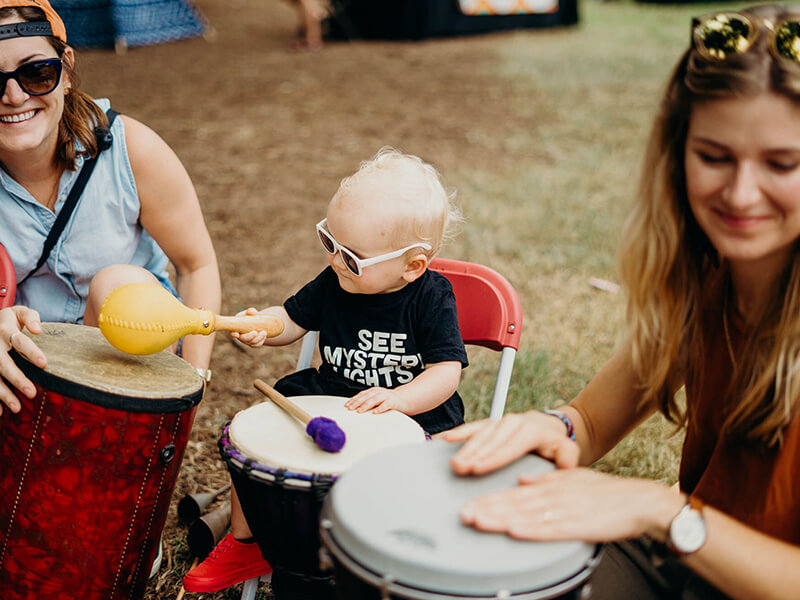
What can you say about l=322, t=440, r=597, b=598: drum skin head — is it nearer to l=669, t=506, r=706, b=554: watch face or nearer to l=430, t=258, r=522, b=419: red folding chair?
l=669, t=506, r=706, b=554: watch face

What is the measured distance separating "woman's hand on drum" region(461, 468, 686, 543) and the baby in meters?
0.65

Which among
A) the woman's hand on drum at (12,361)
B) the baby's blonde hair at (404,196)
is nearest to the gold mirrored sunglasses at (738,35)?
Answer: the baby's blonde hair at (404,196)

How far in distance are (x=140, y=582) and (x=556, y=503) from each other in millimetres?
1173

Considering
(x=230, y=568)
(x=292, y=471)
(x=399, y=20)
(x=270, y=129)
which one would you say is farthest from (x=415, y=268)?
(x=399, y=20)

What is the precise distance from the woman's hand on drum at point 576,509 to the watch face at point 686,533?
1 cm

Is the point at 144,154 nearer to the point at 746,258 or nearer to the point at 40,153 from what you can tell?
the point at 40,153

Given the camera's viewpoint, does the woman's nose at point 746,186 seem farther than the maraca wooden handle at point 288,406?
No

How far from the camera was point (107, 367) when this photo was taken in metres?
1.77

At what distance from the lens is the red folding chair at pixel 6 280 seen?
2.12m

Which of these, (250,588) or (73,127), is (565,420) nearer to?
(250,588)

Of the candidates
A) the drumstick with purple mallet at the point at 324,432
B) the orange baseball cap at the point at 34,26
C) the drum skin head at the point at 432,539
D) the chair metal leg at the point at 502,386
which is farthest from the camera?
the chair metal leg at the point at 502,386

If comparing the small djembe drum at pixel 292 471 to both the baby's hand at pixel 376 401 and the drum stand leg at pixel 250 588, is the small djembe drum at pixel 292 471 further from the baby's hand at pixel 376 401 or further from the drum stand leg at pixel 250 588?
the drum stand leg at pixel 250 588

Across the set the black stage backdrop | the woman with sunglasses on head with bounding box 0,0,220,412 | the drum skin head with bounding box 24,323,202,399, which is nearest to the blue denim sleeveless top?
the woman with sunglasses on head with bounding box 0,0,220,412

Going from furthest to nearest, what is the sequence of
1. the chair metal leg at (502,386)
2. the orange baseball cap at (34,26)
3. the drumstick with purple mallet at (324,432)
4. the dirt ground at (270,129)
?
the dirt ground at (270,129) → the chair metal leg at (502,386) → the orange baseball cap at (34,26) → the drumstick with purple mallet at (324,432)
